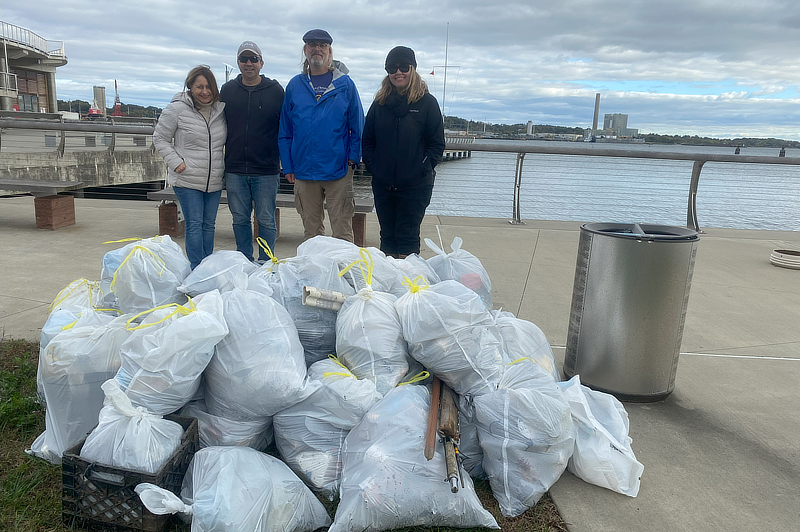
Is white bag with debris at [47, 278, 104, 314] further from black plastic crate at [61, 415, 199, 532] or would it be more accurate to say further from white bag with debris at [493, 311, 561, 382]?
white bag with debris at [493, 311, 561, 382]

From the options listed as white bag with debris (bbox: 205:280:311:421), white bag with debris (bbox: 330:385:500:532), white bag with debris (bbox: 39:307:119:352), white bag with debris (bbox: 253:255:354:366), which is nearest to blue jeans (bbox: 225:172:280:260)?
white bag with debris (bbox: 253:255:354:366)

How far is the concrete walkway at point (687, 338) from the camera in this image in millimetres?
2193

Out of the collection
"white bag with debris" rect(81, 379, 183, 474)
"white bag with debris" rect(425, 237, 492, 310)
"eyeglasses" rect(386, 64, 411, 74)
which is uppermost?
"eyeglasses" rect(386, 64, 411, 74)

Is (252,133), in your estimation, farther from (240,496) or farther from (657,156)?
(657,156)

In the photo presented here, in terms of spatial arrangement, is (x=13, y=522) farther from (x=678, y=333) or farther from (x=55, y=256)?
(x=55, y=256)

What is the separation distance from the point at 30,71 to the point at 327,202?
2446 inches

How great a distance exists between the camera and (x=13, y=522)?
1.95m

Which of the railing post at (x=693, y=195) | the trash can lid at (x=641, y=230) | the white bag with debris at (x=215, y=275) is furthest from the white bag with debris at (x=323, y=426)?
the railing post at (x=693, y=195)

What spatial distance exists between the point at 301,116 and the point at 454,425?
2.75m

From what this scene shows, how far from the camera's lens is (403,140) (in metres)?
3.96

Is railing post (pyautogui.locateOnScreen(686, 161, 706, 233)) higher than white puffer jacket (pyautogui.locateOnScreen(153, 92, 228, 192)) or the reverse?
the reverse

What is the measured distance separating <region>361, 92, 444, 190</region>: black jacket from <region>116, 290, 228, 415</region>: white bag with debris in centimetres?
218

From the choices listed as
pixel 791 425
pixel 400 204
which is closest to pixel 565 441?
pixel 791 425

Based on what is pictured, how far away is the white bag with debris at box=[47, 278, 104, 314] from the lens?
287cm
